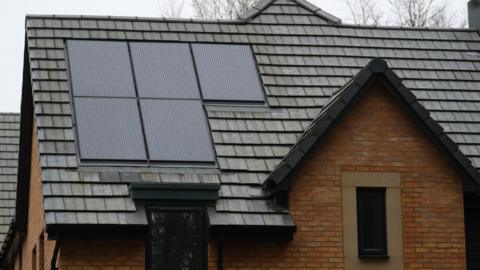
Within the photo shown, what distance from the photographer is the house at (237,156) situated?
18625 millimetres

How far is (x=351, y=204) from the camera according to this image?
759 inches

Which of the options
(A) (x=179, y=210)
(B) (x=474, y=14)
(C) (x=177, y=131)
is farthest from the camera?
(B) (x=474, y=14)

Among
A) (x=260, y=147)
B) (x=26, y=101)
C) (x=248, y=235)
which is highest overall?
(x=26, y=101)

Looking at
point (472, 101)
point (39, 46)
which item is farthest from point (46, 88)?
point (472, 101)

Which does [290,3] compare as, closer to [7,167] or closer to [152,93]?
[152,93]

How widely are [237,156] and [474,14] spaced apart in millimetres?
7511

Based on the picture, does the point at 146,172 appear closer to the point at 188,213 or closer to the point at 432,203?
the point at 188,213

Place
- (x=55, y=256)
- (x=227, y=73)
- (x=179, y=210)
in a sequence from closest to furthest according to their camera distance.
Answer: (x=55, y=256) → (x=179, y=210) → (x=227, y=73)

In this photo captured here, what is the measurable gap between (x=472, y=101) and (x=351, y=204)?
12.7ft

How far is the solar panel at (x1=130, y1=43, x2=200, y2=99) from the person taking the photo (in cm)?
→ 2097

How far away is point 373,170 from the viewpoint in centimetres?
1952

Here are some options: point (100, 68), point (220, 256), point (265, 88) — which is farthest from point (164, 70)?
point (220, 256)

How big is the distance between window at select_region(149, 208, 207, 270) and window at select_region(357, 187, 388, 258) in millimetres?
2408

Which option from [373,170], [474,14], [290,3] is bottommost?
[373,170]
